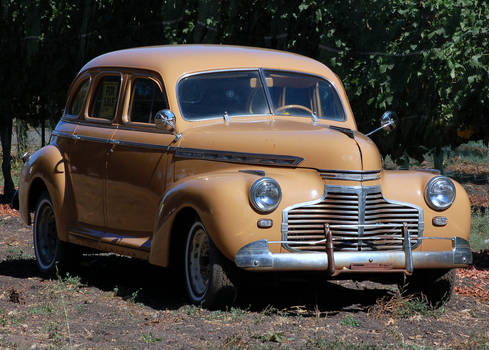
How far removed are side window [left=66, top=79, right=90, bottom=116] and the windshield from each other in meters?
1.56

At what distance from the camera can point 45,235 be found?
9570 millimetres

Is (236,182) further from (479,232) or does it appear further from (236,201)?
(479,232)

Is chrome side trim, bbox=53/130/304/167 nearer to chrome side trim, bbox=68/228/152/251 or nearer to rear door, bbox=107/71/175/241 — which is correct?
rear door, bbox=107/71/175/241

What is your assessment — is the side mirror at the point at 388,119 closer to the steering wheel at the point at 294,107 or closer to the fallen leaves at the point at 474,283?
the steering wheel at the point at 294,107

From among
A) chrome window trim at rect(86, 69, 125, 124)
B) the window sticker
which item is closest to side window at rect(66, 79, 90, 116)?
chrome window trim at rect(86, 69, 125, 124)

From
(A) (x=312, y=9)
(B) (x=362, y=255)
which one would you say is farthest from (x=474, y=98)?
(B) (x=362, y=255)

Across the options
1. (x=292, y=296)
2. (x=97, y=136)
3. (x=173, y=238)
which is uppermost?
(x=97, y=136)

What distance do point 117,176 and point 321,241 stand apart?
6.92 feet

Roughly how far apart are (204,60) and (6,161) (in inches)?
397

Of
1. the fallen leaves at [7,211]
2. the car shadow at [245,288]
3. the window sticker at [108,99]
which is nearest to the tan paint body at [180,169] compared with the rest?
the window sticker at [108,99]

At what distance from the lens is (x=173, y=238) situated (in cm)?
756

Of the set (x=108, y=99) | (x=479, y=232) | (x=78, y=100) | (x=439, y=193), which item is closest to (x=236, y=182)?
(x=439, y=193)

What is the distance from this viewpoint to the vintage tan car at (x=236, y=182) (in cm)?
693

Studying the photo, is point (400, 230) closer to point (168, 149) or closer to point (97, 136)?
point (168, 149)
